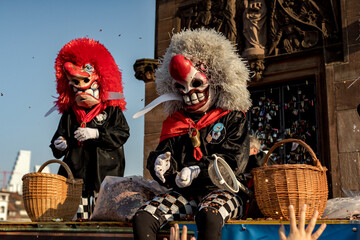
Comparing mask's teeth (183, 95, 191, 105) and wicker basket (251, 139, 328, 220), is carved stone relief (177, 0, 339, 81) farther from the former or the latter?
wicker basket (251, 139, 328, 220)

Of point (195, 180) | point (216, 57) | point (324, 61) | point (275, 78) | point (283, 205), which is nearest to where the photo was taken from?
point (283, 205)

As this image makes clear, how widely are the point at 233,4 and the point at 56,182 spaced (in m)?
4.59

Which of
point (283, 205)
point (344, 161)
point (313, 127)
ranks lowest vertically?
point (283, 205)

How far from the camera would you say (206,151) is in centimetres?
369

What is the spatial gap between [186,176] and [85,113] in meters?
1.98

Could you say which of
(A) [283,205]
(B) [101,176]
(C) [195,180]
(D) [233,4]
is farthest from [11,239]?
(D) [233,4]

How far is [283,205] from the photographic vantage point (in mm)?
3098

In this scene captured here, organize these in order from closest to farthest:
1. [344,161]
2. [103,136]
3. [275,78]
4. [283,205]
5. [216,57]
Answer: [283,205], [216,57], [103,136], [344,161], [275,78]

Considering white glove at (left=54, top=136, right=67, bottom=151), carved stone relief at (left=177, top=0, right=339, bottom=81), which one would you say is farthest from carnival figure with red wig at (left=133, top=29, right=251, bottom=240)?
carved stone relief at (left=177, top=0, right=339, bottom=81)

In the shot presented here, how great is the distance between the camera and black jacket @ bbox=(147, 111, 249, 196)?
346cm

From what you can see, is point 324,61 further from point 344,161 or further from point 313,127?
point 344,161

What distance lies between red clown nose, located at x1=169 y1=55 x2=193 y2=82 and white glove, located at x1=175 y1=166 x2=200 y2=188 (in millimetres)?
830

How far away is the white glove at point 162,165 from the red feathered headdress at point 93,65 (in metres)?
1.59

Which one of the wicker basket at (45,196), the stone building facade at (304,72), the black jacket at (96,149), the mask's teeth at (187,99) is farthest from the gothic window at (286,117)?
the wicker basket at (45,196)
